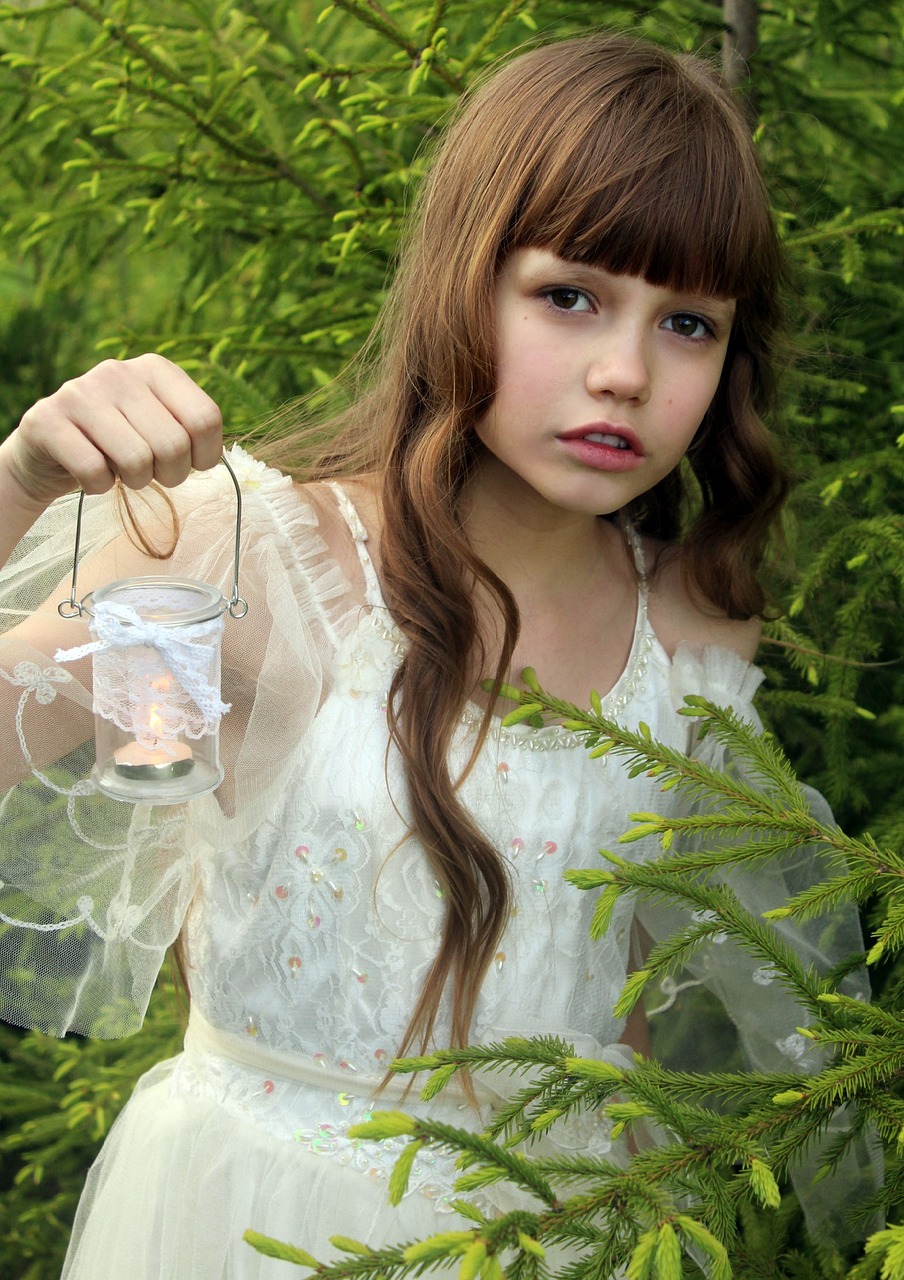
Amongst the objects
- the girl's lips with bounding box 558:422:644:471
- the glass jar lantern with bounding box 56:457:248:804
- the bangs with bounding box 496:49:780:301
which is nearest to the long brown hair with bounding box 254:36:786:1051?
the bangs with bounding box 496:49:780:301

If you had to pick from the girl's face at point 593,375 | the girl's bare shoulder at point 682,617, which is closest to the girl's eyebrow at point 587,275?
the girl's face at point 593,375

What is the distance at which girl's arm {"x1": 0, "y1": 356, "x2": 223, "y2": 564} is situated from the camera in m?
1.27

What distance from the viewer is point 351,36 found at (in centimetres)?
337

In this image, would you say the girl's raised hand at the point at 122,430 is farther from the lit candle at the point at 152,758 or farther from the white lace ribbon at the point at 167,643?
the lit candle at the point at 152,758

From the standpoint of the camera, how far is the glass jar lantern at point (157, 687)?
1.26 meters

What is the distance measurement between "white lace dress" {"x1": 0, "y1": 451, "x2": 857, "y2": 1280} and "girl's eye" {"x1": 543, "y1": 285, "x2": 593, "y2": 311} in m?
0.41

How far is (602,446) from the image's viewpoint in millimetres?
1616

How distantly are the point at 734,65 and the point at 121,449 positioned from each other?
1606 mm

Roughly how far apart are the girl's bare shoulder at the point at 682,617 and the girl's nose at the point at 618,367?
1.83 feet

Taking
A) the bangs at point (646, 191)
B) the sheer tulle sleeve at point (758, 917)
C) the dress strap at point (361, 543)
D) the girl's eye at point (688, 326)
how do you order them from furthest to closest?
the sheer tulle sleeve at point (758, 917)
the dress strap at point (361, 543)
the girl's eye at point (688, 326)
the bangs at point (646, 191)

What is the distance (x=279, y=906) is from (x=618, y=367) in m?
0.83

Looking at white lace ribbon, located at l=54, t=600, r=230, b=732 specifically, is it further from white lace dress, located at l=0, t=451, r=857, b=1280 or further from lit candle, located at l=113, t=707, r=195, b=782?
white lace dress, located at l=0, t=451, r=857, b=1280

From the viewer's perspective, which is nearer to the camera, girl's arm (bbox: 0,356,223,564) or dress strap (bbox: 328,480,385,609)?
girl's arm (bbox: 0,356,223,564)

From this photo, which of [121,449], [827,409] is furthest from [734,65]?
[121,449]
